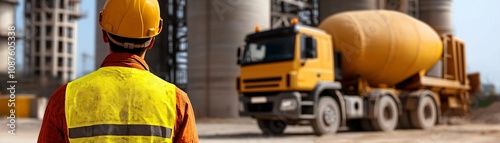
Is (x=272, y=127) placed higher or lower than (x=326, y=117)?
lower

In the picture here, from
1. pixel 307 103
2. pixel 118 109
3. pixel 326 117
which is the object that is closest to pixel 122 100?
pixel 118 109

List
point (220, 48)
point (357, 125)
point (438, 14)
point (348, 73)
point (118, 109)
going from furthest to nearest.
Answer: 1. point (438, 14)
2. point (220, 48)
3. point (357, 125)
4. point (348, 73)
5. point (118, 109)

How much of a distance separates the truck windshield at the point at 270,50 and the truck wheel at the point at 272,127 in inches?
67.4

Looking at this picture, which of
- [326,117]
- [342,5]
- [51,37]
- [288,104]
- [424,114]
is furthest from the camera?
[51,37]

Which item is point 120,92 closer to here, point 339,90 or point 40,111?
point 339,90

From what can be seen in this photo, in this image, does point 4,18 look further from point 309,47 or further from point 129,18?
point 129,18

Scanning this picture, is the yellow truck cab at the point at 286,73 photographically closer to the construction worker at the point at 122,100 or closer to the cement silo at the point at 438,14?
the construction worker at the point at 122,100

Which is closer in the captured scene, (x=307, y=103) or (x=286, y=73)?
(x=286, y=73)

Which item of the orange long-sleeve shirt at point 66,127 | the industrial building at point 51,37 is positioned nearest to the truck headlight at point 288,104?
the orange long-sleeve shirt at point 66,127

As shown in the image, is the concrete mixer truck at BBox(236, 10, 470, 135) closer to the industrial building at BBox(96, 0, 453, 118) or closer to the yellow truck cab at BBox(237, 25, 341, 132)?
the yellow truck cab at BBox(237, 25, 341, 132)

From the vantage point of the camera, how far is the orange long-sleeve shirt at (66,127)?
1.57 metres

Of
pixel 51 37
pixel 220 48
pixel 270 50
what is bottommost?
pixel 270 50

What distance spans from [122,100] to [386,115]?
1246 cm

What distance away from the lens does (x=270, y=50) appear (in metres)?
11.0
